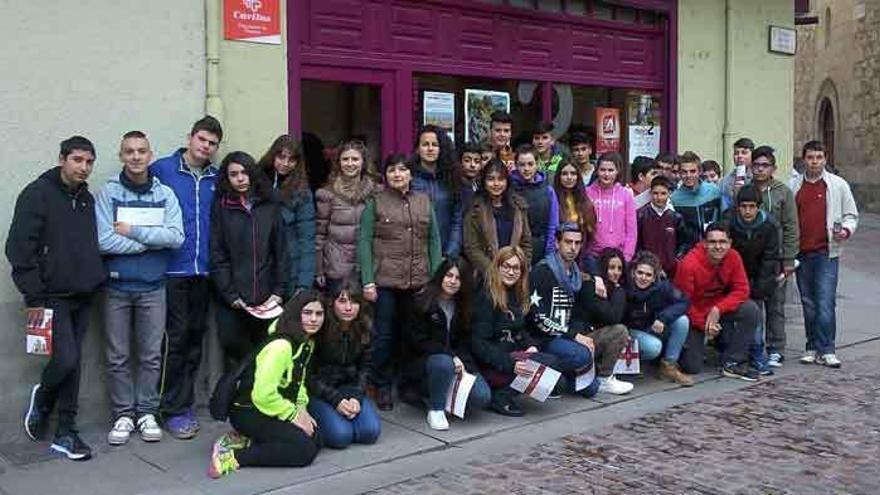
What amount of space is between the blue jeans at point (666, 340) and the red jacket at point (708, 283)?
0.64ft

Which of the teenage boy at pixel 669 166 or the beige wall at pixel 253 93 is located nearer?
the beige wall at pixel 253 93

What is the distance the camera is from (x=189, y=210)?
579cm

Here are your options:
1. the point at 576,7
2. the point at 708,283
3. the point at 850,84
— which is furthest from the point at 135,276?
the point at 850,84

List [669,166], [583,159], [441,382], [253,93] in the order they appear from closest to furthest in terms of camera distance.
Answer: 1. [441,382]
2. [253,93]
3. [583,159]
4. [669,166]

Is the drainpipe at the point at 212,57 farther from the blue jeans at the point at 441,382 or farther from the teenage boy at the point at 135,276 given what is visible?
the blue jeans at the point at 441,382

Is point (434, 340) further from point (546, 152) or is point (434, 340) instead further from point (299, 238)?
point (546, 152)

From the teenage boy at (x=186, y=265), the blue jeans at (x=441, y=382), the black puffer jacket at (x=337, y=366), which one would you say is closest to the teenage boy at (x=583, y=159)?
the blue jeans at (x=441, y=382)

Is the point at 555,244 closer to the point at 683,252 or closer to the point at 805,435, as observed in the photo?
the point at 683,252

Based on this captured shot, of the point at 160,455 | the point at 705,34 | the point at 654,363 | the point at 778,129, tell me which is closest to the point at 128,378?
the point at 160,455

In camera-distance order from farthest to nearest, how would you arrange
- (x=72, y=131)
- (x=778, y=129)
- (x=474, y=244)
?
(x=778, y=129)
(x=474, y=244)
(x=72, y=131)

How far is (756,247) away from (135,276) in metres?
4.69

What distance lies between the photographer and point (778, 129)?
34.6 ft

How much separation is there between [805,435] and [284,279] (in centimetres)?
339

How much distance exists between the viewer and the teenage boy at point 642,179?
7641mm
